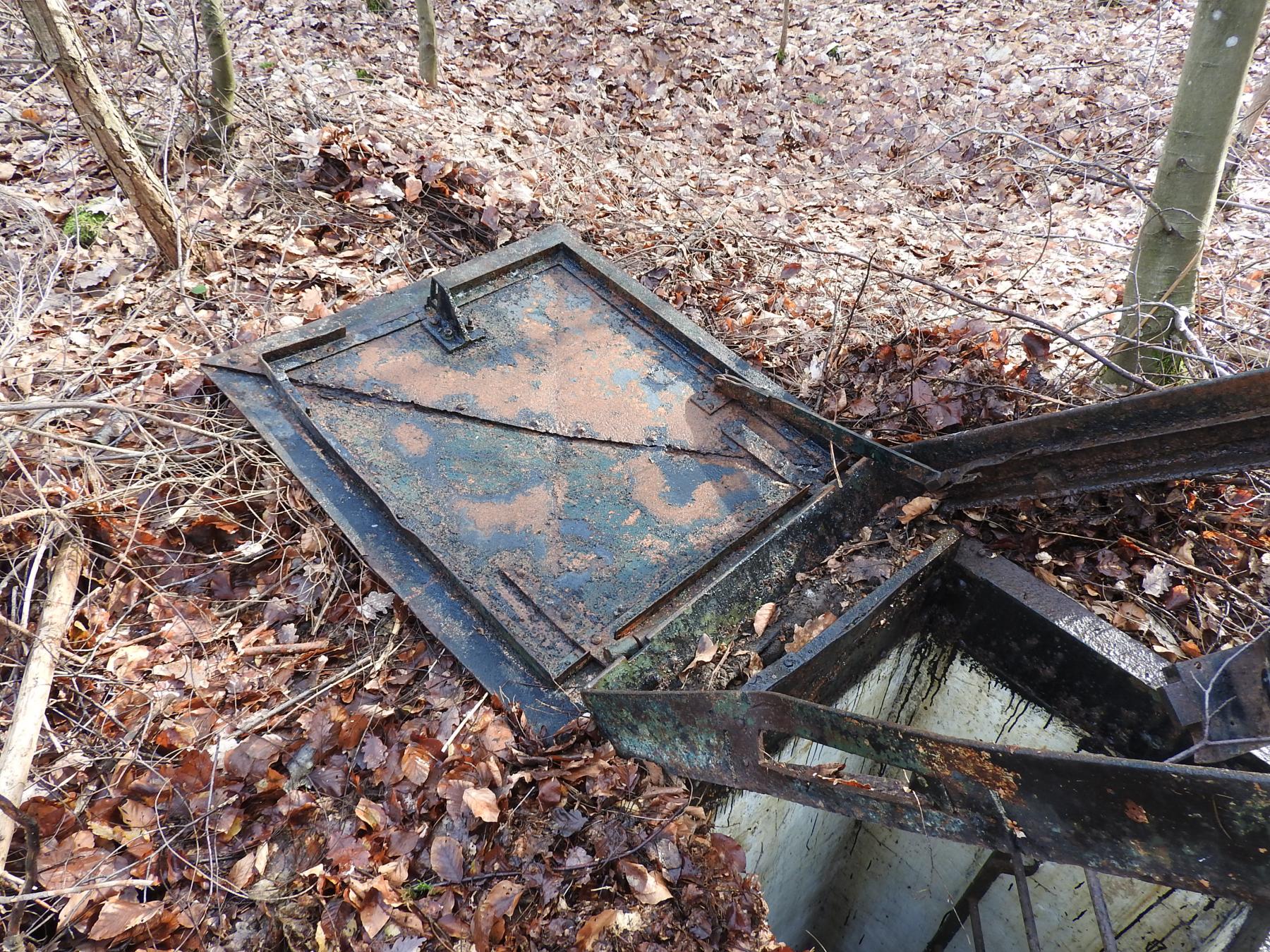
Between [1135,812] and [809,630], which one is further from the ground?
[1135,812]

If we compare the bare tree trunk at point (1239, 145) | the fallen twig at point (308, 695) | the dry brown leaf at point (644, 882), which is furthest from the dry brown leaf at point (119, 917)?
the bare tree trunk at point (1239, 145)

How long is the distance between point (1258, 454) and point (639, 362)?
7.98 ft

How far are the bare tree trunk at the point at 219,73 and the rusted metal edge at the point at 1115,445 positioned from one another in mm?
4904

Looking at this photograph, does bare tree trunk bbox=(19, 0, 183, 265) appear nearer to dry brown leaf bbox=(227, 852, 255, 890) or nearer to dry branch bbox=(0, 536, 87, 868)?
dry branch bbox=(0, 536, 87, 868)

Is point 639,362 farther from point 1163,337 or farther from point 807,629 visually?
point 1163,337

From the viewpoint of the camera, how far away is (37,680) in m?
2.65

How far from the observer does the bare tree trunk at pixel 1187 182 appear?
279 centimetres

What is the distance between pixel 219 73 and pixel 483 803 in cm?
507

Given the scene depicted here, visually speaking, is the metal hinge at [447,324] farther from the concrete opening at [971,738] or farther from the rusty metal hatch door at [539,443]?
the concrete opening at [971,738]

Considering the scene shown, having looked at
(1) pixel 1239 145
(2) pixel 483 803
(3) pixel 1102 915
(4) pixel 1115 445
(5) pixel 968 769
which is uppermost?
(1) pixel 1239 145

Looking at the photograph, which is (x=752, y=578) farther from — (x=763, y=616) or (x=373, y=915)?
(x=373, y=915)

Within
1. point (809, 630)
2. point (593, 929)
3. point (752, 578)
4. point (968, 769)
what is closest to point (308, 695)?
point (593, 929)

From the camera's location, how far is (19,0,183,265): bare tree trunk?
342 cm

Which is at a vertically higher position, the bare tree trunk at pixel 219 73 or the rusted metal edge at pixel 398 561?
the bare tree trunk at pixel 219 73
